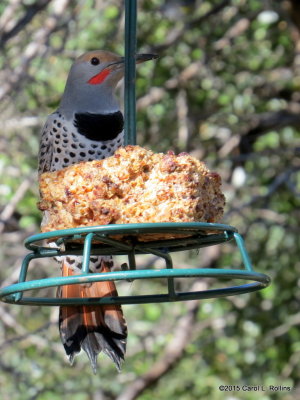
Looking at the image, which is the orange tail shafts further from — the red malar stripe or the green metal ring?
the red malar stripe

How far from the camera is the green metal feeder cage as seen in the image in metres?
2.19

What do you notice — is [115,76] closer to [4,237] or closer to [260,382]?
[4,237]

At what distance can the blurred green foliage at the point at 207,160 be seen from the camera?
639cm

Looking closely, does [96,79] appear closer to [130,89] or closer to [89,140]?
[89,140]

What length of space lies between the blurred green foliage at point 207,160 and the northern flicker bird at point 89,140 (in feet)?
9.47

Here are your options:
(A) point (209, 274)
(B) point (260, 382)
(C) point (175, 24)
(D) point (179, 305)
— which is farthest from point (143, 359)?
(A) point (209, 274)

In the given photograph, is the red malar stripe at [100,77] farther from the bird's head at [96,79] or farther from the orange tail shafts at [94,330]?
the orange tail shafts at [94,330]

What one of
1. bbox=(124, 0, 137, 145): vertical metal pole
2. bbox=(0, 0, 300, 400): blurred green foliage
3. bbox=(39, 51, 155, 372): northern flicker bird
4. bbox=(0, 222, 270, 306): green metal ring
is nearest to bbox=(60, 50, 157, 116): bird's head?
bbox=(39, 51, 155, 372): northern flicker bird

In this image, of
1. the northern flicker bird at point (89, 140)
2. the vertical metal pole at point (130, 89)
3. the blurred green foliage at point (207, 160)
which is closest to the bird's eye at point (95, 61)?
the northern flicker bird at point (89, 140)

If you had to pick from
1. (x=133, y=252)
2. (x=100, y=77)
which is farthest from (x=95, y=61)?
(x=133, y=252)

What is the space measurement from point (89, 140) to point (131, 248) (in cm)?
74

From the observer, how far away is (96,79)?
3254 millimetres

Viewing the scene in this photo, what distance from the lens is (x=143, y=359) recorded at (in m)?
6.65

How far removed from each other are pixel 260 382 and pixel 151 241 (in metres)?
4.24
